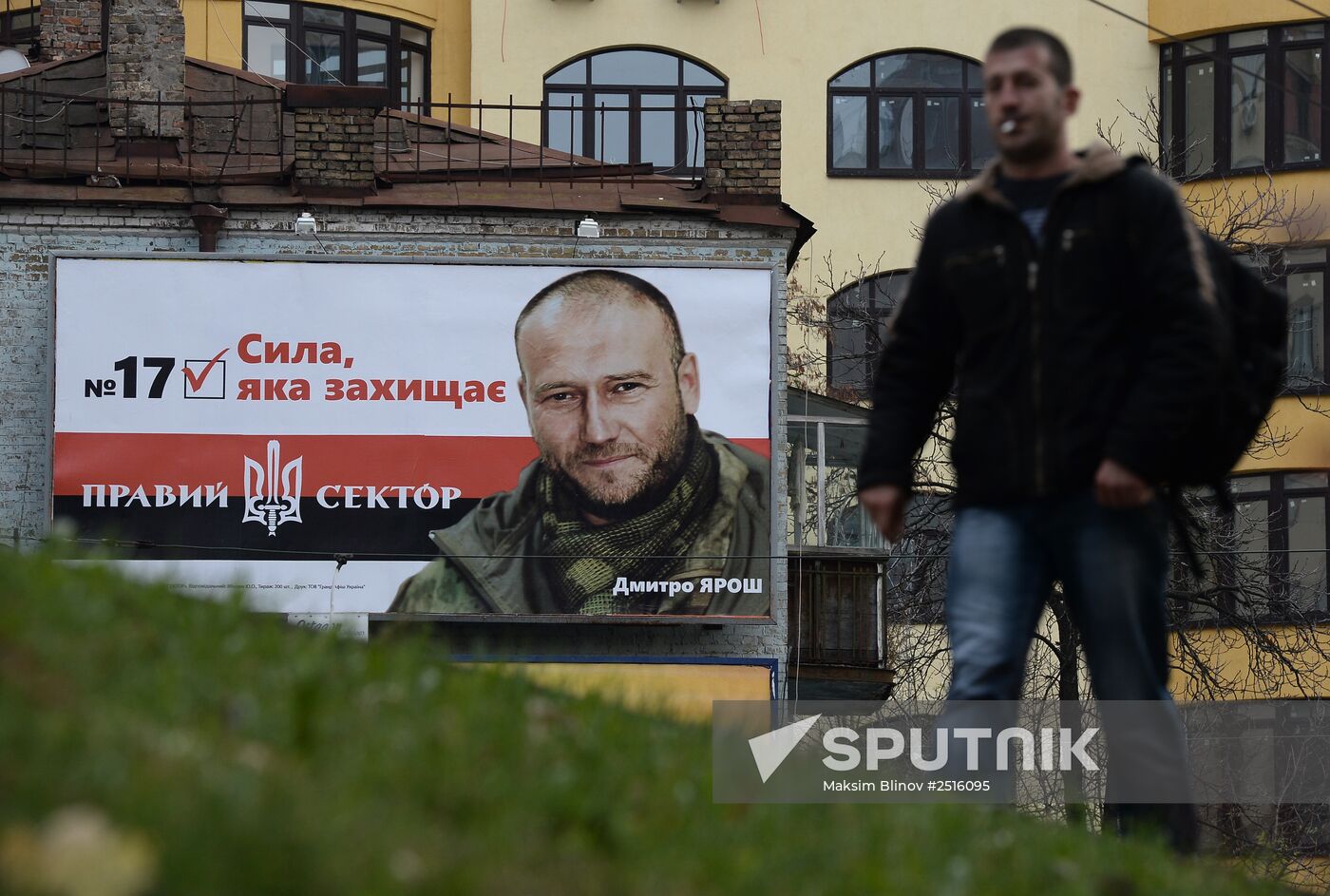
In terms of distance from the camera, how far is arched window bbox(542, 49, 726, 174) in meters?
35.8

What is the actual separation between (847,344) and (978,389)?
29107mm

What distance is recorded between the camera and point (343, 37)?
36.3m

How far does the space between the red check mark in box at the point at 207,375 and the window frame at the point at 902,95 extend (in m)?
15.5

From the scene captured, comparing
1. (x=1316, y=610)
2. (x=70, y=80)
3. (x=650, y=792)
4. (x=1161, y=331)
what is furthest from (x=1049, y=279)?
(x=1316, y=610)

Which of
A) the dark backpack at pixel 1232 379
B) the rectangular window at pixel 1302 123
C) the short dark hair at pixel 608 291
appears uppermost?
the rectangular window at pixel 1302 123

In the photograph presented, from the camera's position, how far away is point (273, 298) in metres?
23.5

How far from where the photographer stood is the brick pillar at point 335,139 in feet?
78.5

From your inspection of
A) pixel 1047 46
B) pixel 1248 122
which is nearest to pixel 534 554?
pixel 1248 122

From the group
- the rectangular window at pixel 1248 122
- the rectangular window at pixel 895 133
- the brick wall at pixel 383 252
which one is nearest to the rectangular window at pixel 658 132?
the rectangular window at pixel 895 133

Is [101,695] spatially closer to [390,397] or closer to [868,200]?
[390,397]

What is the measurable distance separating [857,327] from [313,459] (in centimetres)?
1064

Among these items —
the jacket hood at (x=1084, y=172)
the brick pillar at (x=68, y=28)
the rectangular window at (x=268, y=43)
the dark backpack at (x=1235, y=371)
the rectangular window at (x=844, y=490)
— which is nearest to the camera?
the dark backpack at (x=1235, y=371)

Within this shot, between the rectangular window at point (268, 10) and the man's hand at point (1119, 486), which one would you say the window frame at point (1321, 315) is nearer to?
the rectangular window at point (268, 10)

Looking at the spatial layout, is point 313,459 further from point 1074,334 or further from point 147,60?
point 1074,334
